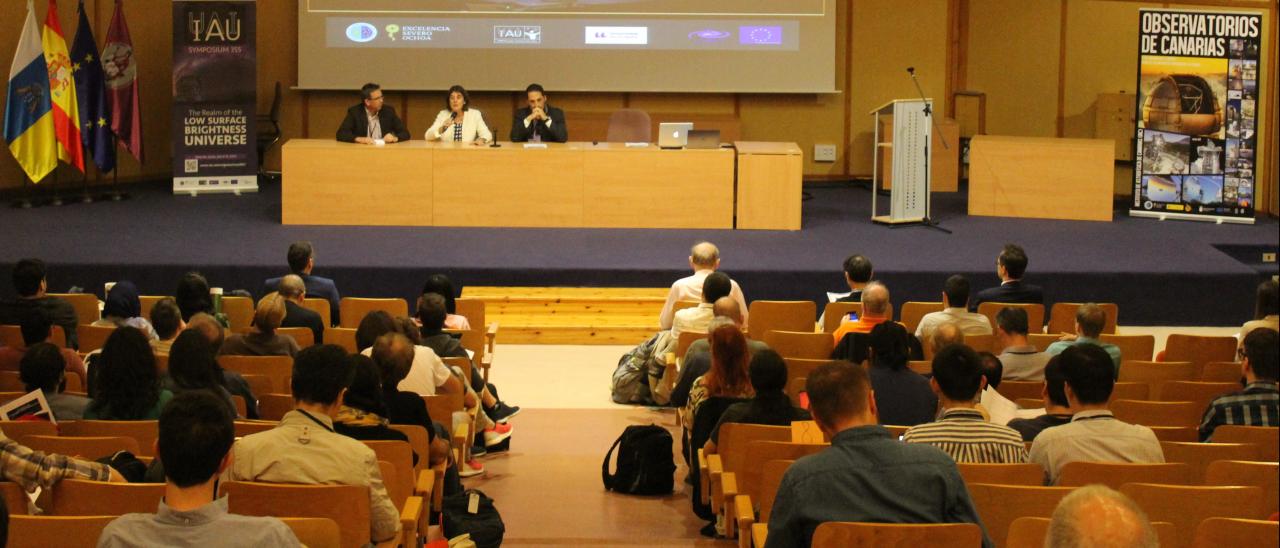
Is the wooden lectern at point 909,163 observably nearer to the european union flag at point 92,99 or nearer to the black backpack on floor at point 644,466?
the black backpack on floor at point 644,466

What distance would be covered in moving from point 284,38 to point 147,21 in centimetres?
123

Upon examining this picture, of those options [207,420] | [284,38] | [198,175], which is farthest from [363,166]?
[207,420]

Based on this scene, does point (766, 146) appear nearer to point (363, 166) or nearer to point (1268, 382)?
point (363, 166)

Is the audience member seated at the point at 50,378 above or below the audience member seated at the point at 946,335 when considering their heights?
below

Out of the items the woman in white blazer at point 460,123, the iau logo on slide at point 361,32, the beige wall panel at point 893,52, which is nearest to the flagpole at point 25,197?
the iau logo on slide at point 361,32

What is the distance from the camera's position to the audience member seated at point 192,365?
5016mm

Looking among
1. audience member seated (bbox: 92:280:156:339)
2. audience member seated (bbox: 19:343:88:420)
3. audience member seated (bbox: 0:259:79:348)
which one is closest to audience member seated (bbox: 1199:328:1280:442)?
audience member seated (bbox: 19:343:88:420)

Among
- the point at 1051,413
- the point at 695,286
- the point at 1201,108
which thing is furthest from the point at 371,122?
the point at 1051,413

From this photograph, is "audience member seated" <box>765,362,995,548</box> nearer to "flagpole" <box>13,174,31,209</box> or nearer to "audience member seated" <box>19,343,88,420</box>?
"audience member seated" <box>19,343,88,420</box>

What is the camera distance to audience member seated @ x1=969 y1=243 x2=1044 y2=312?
7.76 m

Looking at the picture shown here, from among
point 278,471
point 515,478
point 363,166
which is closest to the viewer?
point 278,471

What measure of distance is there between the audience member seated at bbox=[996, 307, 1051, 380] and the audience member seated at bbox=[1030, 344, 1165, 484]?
175 centimetres

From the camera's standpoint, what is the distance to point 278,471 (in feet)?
12.8

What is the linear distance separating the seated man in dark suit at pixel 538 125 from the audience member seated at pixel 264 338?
5.54 meters
